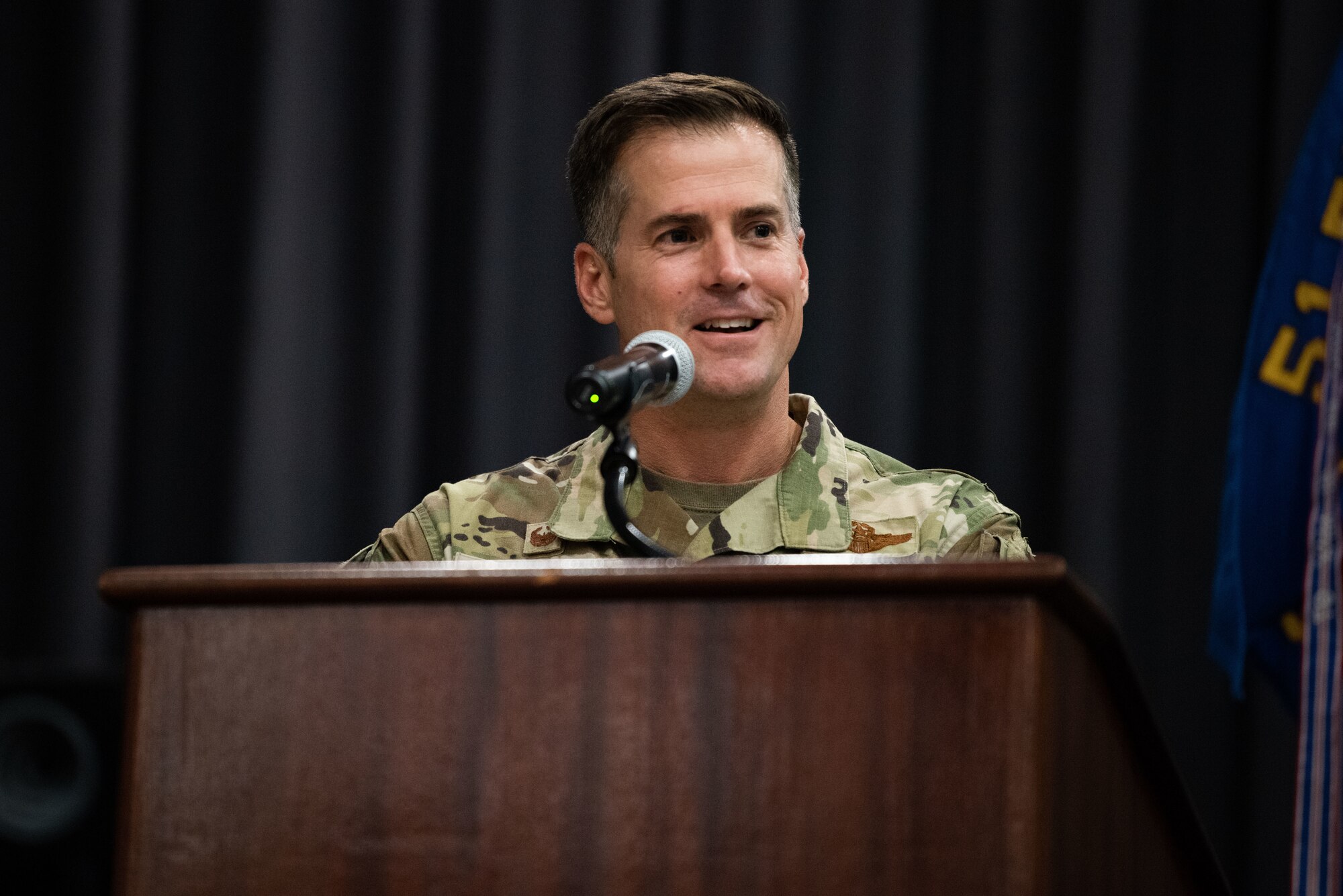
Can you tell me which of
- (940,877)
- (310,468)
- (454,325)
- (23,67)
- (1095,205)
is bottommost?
(940,877)

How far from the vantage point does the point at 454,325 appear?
2.46 m

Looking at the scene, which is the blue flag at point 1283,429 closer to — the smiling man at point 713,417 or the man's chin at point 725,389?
the smiling man at point 713,417

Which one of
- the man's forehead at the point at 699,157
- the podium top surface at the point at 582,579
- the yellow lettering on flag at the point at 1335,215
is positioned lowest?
the podium top surface at the point at 582,579

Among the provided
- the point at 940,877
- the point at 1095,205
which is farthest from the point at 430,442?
the point at 940,877

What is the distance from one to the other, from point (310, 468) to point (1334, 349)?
5.68 ft

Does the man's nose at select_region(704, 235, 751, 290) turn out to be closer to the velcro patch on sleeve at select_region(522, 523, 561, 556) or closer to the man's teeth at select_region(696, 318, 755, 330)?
the man's teeth at select_region(696, 318, 755, 330)

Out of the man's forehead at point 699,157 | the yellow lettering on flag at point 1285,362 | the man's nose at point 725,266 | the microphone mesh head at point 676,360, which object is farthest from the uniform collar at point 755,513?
the yellow lettering on flag at point 1285,362

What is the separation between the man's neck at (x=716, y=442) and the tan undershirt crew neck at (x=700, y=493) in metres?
0.01

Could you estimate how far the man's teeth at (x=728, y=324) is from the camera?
1862 mm

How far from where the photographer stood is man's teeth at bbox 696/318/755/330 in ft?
6.11

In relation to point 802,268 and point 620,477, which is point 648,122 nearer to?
point 802,268

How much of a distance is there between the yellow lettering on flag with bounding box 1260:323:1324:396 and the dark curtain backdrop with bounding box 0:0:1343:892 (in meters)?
0.99

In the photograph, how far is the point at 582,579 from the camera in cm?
81

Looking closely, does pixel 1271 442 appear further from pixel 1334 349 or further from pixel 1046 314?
pixel 1046 314
